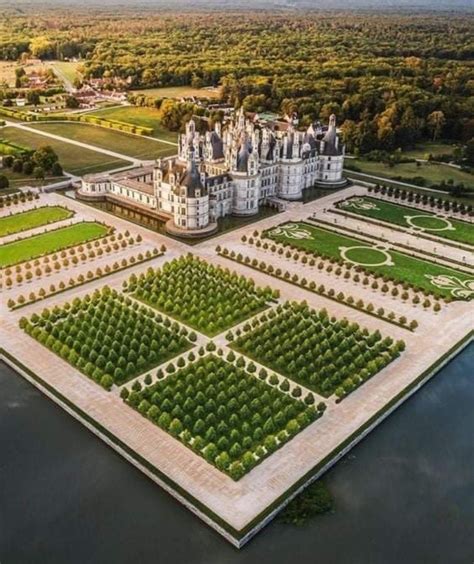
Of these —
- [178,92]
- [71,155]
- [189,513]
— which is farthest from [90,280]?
[178,92]

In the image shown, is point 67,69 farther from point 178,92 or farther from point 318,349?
point 318,349

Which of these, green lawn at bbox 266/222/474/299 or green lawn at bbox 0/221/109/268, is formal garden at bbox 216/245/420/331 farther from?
green lawn at bbox 0/221/109/268

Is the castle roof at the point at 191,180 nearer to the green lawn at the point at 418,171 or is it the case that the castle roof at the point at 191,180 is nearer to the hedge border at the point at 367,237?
the hedge border at the point at 367,237

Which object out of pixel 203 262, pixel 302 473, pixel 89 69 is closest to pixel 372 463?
pixel 302 473

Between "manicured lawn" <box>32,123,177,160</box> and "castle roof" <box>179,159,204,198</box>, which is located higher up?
"castle roof" <box>179,159,204,198</box>

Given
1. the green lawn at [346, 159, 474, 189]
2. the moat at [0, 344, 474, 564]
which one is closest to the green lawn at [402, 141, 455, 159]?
the green lawn at [346, 159, 474, 189]

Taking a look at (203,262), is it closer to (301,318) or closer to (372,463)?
(301,318)
